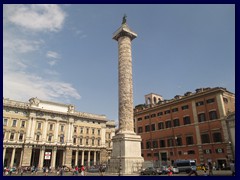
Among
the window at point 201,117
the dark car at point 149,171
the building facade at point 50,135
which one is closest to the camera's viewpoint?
the dark car at point 149,171

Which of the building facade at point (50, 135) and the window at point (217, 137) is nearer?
the window at point (217, 137)

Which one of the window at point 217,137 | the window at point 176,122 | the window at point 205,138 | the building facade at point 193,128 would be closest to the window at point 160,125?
the building facade at point 193,128

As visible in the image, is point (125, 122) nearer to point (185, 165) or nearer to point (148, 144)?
point (185, 165)

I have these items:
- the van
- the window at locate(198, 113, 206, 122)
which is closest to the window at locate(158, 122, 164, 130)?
the window at locate(198, 113, 206, 122)

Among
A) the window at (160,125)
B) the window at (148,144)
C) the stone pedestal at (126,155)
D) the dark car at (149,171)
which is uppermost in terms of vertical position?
the window at (160,125)

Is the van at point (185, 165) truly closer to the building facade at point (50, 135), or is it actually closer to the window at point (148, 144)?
the window at point (148, 144)

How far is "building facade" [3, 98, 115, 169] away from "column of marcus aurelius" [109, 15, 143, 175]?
21653 mm

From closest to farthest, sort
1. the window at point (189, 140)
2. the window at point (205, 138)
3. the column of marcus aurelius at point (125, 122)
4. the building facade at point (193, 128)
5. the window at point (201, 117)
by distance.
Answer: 1. the column of marcus aurelius at point (125, 122)
2. the building facade at point (193, 128)
3. the window at point (205, 138)
4. the window at point (201, 117)
5. the window at point (189, 140)

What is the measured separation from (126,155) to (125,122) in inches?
143

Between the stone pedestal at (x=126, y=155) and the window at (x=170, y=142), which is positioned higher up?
the window at (x=170, y=142)

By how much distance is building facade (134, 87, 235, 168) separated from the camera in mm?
28688

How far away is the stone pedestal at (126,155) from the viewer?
20.3 meters

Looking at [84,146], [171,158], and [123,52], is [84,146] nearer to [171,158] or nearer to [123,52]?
[171,158]

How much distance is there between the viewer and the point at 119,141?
21.7 metres
